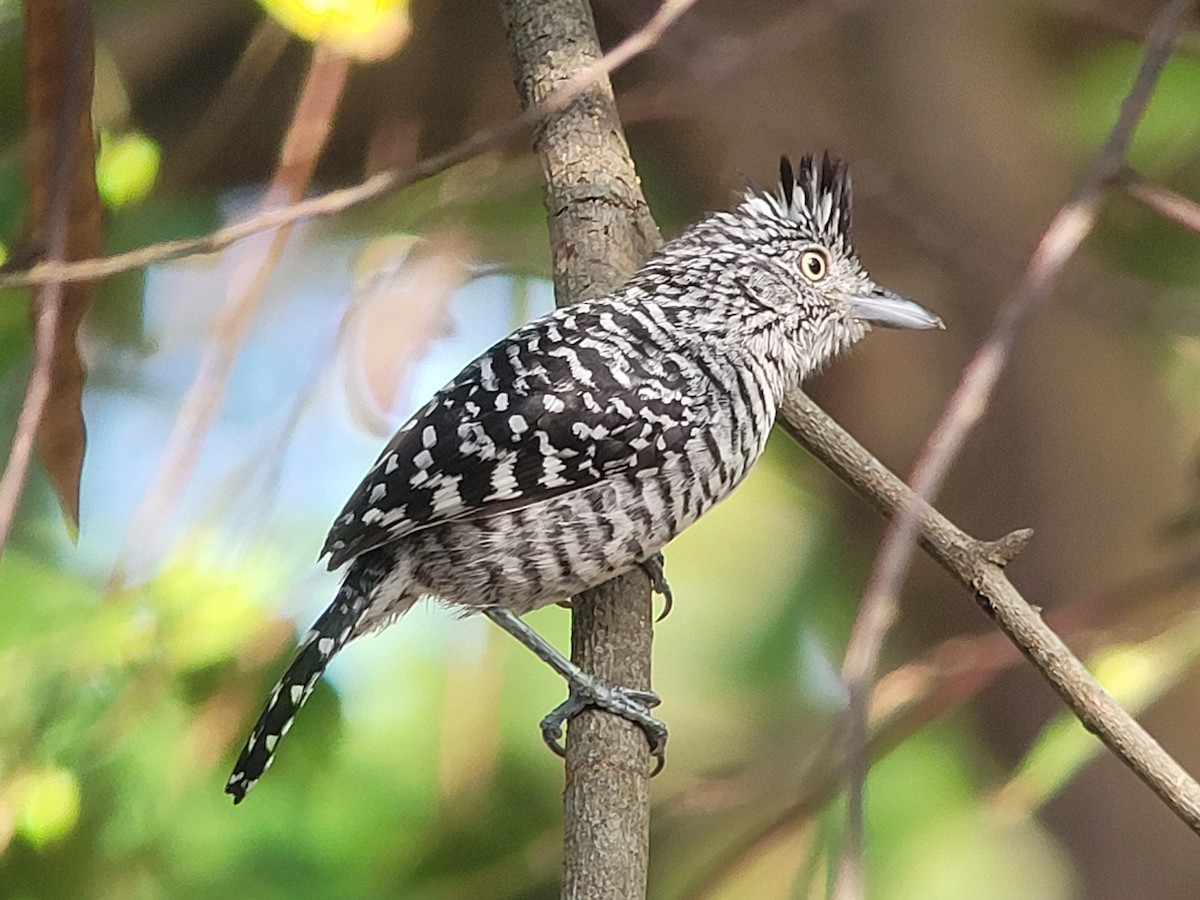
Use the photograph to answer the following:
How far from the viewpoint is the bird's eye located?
73.9 inches

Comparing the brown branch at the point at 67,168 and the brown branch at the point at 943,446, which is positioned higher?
the brown branch at the point at 67,168

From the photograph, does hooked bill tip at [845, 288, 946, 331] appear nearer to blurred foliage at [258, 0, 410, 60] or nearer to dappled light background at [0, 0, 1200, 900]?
dappled light background at [0, 0, 1200, 900]

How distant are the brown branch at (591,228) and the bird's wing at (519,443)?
7.3 inches

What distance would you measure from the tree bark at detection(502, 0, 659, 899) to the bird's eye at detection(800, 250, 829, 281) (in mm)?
227

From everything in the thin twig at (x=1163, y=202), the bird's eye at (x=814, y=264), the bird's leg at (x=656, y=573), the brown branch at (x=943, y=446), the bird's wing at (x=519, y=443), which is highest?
the bird's eye at (x=814, y=264)

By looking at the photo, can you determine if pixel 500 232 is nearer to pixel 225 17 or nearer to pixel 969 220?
pixel 225 17

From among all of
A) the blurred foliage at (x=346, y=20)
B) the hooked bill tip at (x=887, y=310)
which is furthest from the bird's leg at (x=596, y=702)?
the blurred foliage at (x=346, y=20)

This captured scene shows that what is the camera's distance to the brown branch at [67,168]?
1535 millimetres

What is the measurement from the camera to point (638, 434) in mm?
1607

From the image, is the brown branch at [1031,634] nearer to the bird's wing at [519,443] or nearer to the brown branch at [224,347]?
the bird's wing at [519,443]

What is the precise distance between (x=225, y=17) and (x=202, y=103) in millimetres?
186

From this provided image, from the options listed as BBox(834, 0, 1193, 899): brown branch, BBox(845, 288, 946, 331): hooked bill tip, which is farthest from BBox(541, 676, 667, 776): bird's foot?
BBox(834, 0, 1193, 899): brown branch

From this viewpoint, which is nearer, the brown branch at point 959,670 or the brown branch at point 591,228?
the brown branch at point 591,228

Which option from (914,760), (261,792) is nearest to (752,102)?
(914,760)
